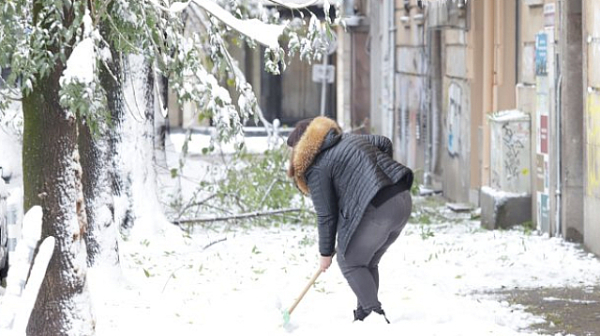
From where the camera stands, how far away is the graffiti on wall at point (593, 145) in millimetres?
12539

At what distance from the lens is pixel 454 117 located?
64.3 ft

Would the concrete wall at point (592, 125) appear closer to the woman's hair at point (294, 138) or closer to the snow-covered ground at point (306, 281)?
the snow-covered ground at point (306, 281)

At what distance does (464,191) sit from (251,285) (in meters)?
8.36

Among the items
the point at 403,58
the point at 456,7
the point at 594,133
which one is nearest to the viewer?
the point at 594,133

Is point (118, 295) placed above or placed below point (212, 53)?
below

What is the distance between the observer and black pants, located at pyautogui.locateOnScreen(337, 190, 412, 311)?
8.46 m

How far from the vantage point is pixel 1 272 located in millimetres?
10484

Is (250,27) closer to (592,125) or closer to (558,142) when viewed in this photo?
(592,125)

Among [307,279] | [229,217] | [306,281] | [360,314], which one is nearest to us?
[360,314]

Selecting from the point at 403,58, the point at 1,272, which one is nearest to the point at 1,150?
the point at 1,272

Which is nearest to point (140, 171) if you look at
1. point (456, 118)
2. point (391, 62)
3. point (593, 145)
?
point (593, 145)

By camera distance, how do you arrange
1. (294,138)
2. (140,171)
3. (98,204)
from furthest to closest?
(140,171), (98,204), (294,138)

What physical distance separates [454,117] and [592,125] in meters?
6.94

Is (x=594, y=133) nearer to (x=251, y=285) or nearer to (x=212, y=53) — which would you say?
(x=251, y=285)
